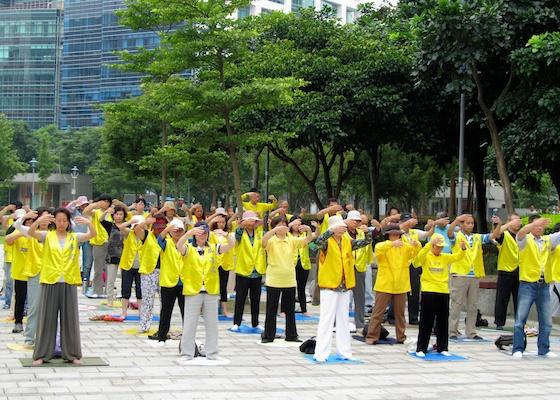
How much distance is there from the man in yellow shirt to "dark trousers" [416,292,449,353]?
107 cm

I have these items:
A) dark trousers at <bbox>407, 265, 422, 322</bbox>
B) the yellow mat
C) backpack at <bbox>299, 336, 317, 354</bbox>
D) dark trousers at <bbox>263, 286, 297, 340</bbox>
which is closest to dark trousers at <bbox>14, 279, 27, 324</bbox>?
the yellow mat

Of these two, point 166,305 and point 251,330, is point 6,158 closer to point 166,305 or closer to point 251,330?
point 251,330

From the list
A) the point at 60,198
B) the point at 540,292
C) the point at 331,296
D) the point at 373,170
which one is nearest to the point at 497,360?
the point at 540,292

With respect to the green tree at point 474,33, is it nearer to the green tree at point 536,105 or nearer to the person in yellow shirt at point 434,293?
the green tree at point 536,105

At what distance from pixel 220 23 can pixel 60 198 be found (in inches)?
3157

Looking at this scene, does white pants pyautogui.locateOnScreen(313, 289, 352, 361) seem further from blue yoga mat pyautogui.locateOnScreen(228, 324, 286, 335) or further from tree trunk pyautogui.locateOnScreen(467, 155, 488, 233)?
tree trunk pyautogui.locateOnScreen(467, 155, 488, 233)

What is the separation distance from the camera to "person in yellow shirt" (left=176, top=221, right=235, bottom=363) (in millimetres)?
10172

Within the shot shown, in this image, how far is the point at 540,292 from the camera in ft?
Answer: 37.6

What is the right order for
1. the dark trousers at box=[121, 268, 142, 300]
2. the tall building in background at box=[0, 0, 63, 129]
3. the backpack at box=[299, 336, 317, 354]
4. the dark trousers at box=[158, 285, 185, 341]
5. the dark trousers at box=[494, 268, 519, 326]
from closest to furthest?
the backpack at box=[299, 336, 317, 354] < the dark trousers at box=[158, 285, 185, 341] < the dark trousers at box=[121, 268, 142, 300] < the dark trousers at box=[494, 268, 519, 326] < the tall building in background at box=[0, 0, 63, 129]

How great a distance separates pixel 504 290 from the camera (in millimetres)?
14023

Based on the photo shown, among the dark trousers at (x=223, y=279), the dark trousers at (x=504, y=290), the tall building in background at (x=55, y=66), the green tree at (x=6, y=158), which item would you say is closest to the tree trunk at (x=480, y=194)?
the dark trousers at (x=504, y=290)

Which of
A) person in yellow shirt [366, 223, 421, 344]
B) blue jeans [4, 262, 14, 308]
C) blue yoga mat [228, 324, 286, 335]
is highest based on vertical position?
person in yellow shirt [366, 223, 421, 344]

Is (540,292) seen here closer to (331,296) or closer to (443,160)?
(331,296)

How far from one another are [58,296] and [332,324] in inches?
135
